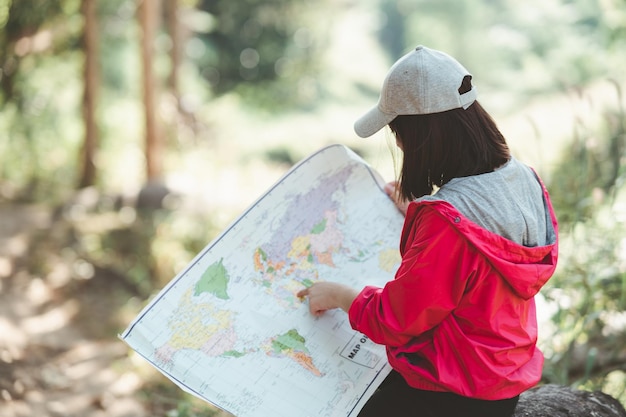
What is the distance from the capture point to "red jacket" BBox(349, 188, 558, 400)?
4.56 ft

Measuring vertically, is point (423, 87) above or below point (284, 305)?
above

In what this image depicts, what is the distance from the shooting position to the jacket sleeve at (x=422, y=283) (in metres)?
1.39

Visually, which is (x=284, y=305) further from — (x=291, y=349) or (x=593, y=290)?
(x=593, y=290)

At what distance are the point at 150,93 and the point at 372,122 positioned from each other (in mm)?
5472

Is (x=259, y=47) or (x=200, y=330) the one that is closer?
(x=200, y=330)

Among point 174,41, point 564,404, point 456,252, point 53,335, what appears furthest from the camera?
point 174,41

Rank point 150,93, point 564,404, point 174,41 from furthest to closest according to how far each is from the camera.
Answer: point 174,41 < point 150,93 < point 564,404

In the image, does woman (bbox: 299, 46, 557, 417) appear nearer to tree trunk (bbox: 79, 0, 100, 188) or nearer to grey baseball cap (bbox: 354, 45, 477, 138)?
grey baseball cap (bbox: 354, 45, 477, 138)

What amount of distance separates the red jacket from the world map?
227 mm

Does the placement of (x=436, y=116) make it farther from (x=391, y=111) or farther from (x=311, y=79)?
(x=311, y=79)

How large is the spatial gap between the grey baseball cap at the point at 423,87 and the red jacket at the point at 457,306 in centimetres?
22

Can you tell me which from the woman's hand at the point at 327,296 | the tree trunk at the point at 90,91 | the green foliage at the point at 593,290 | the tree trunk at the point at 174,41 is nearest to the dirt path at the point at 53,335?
the tree trunk at the point at 90,91

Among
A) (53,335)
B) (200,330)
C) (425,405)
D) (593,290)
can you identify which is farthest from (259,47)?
(425,405)

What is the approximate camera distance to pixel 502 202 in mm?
1443
